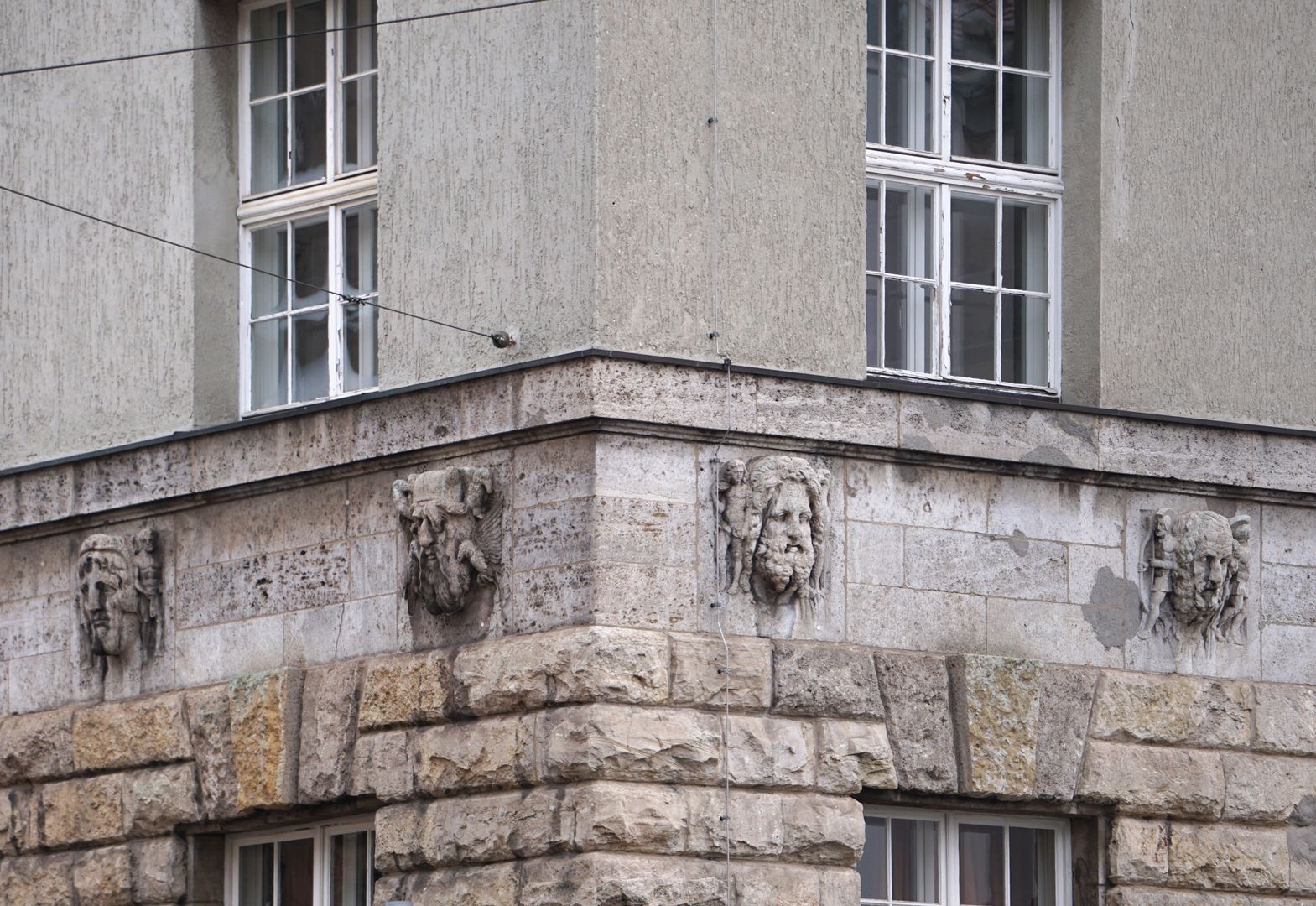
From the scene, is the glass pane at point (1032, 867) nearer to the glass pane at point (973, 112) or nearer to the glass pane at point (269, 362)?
the glass pane at point (973, 112)

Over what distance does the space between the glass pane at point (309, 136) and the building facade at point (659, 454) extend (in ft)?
0.14

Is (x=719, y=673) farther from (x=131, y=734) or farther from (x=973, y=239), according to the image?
(x=131, y=734)

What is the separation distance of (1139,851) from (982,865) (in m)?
0.80

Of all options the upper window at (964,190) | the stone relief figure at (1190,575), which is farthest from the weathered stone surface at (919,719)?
the upper window at (964,190)

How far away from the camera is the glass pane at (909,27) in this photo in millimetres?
15992

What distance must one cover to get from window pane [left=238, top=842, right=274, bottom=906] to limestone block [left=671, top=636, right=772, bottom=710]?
2.99 metres

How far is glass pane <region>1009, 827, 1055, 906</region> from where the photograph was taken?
51.5ft

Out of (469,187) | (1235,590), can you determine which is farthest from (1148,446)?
(469,187)

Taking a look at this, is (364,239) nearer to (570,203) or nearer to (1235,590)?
(570,203)

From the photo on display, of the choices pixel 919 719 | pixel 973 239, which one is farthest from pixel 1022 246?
pixel 919 719

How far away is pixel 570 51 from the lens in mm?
14742

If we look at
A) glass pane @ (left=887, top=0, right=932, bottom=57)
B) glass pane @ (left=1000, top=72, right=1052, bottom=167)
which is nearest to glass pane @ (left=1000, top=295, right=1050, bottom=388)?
glass pane @ (left=1000, top=72, right=1052, bottom=167)

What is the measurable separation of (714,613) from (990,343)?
2596 mm

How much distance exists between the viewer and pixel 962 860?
15516 mm
